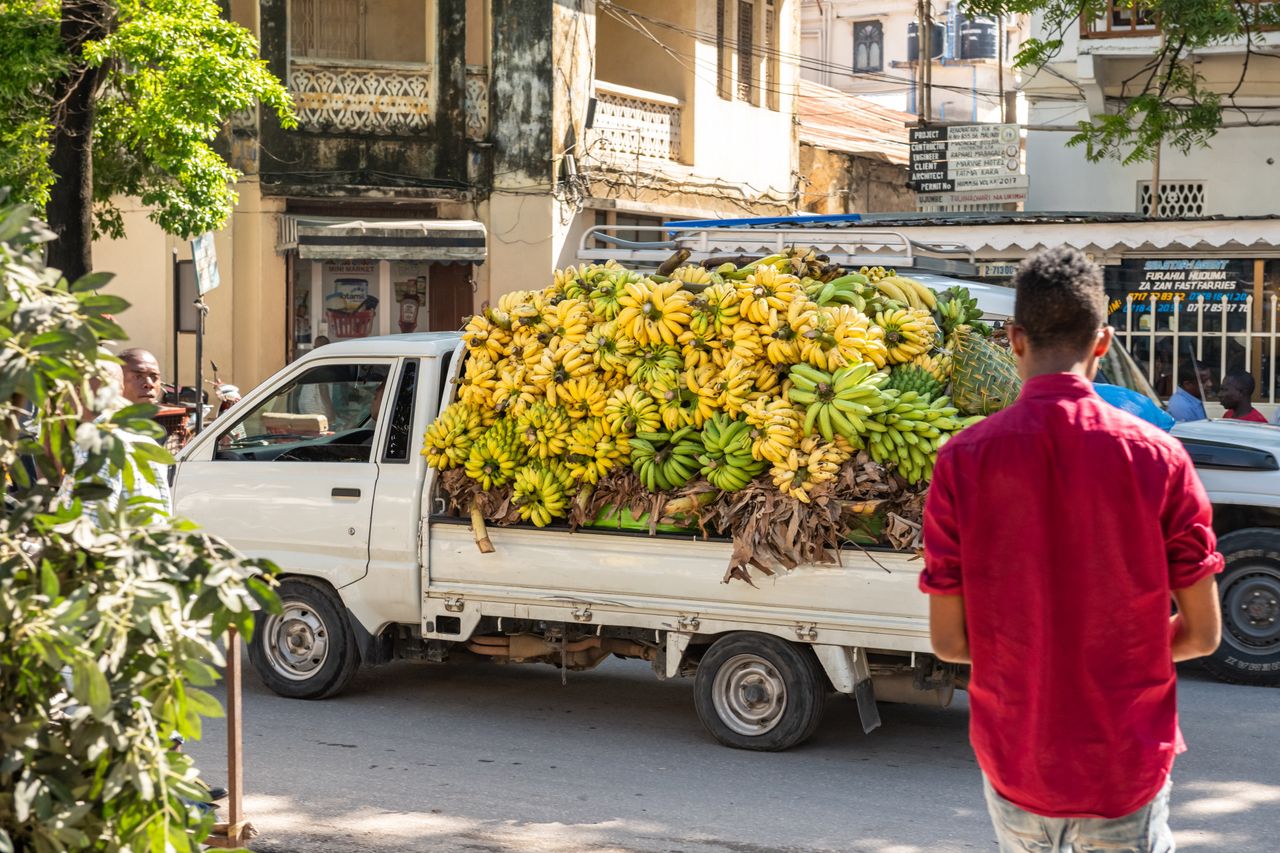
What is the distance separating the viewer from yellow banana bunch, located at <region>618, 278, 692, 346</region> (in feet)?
23.2

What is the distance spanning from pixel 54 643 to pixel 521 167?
64.4 feet

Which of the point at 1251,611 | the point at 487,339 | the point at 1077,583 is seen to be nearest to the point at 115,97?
the point at 487,339

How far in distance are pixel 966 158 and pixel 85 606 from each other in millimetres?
21451

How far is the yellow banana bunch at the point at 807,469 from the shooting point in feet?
21.4

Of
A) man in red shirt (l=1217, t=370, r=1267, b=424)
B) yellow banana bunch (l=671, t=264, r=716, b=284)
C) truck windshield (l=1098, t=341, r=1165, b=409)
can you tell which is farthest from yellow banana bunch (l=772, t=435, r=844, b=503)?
man in red shirt (l=1217, t=370, r=1267, b=424)

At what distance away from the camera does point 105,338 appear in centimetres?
292

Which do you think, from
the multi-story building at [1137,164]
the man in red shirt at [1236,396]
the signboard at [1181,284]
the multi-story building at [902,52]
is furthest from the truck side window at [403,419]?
the multi-story building at [902,52]

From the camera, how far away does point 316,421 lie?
8.12 meters

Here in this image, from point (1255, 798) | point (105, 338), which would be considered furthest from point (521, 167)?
point (105, 338)

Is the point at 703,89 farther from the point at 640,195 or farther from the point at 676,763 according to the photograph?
the point at 676,763

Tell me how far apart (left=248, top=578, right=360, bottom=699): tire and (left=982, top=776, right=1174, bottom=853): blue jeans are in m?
5.31

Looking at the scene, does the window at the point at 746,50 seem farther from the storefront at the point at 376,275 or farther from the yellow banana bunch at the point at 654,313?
the yellow banana bunch at the point at 654,313

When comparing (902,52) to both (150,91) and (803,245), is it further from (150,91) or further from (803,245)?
(803,245)

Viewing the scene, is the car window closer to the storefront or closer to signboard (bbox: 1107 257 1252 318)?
signboard (bbox: 1107 257 1252 318)
